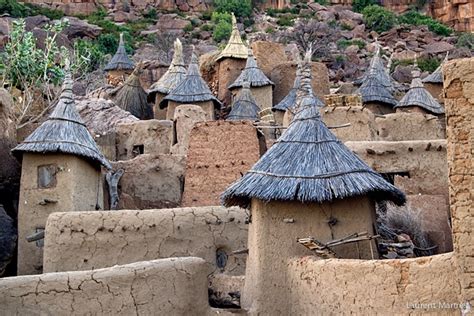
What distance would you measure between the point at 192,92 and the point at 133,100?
3.90 metres

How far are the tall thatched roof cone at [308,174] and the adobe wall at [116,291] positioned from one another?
1.24 m

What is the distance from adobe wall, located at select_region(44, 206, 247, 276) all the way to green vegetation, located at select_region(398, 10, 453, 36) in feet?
163

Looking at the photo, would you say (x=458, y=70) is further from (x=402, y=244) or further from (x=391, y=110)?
(x=391, y=110)

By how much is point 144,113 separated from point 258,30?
3421 cm

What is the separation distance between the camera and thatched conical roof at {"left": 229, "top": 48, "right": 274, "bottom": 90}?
75.2ft

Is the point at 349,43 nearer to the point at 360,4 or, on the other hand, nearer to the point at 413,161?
the point at 360,4

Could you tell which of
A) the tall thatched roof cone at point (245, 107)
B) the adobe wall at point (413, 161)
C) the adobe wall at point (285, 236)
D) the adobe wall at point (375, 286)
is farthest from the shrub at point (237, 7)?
the adobe wall at point (375, 286)

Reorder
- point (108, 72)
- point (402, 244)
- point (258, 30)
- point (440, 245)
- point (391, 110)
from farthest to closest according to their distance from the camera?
1. point (258, 30)
2. point (108, 72)
3. point (391, 110)
4. point (440, 245)
5. point (402, 244)

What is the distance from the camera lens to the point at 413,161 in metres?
14.3

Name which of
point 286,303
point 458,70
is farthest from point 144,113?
point 458,70

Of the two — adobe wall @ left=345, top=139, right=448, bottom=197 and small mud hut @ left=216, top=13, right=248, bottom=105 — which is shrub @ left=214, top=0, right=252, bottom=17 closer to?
small mud hut @ left=216, top=13, right=248, bottom=105

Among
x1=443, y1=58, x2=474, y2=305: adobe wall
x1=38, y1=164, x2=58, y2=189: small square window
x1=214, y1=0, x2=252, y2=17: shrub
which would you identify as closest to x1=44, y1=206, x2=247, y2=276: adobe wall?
x1=38, y1=164, x2=58, y2=189: small square window

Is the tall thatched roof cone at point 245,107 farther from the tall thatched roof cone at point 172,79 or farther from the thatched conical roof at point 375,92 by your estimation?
the thatched conical roof at point 375,92

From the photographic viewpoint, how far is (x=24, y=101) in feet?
65.6
